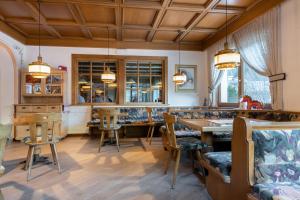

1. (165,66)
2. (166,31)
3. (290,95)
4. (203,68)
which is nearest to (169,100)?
(165,66)

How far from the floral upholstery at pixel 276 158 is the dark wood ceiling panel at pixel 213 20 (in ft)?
11.5

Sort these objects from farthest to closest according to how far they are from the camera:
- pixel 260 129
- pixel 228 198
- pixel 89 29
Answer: pixel 89 29 → pixel 228 198 → pixel 260 129

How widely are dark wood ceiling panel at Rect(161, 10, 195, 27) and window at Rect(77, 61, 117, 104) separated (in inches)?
97.8

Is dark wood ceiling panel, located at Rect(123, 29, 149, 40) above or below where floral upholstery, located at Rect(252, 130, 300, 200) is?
above

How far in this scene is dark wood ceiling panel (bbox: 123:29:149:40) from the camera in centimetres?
531

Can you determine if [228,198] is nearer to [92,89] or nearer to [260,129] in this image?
[260,129]

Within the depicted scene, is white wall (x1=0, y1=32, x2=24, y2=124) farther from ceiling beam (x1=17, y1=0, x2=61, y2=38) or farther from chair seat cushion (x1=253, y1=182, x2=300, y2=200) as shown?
chair seat cushion (x1=253, y1=182, x2=300, y2=200)

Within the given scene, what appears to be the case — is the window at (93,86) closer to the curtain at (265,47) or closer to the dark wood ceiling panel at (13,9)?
the dark wood ceiling panel at (13,9)

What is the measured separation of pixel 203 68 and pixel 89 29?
3767 millimetres

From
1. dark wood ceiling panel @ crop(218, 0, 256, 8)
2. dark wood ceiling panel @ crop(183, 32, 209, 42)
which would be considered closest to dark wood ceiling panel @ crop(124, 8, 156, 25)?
dark wood ceiling panel @ crop(218, 0, 256, 8)

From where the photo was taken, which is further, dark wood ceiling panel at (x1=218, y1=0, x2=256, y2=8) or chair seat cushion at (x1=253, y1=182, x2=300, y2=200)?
dark wood ceiling panel at (x1=218, y1=0, x2=256, y2=8)

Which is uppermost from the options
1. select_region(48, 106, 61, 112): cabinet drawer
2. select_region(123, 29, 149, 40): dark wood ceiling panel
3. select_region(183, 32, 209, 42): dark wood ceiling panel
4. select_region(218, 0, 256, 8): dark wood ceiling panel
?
select_region(183, 32, 209, 42): dark wood ceiling panel

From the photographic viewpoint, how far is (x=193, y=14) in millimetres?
4227

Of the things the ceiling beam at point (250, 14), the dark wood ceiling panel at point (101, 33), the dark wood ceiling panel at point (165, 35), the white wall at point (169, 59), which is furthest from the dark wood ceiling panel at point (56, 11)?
the ceiling beam at point (250, 14)
